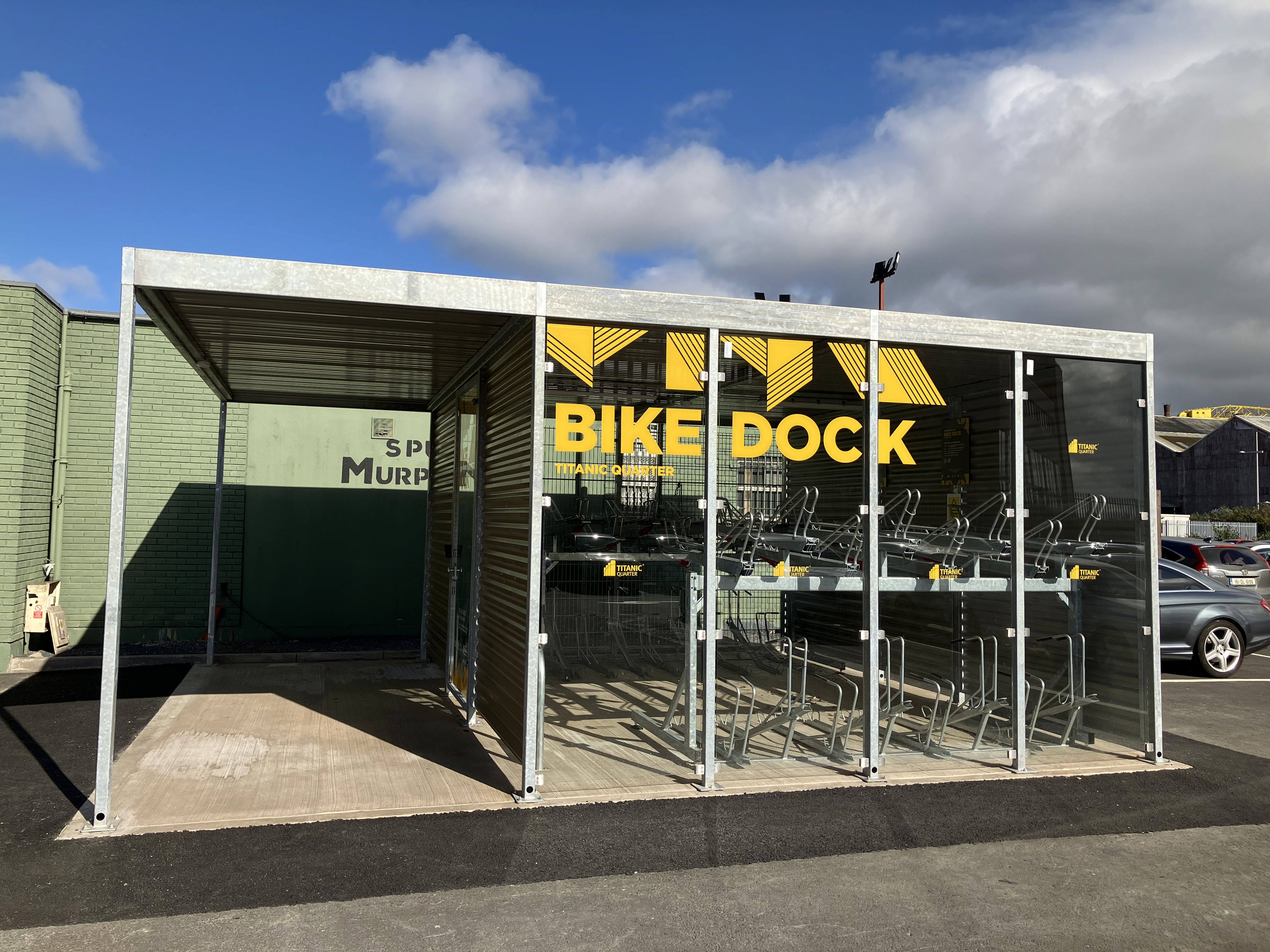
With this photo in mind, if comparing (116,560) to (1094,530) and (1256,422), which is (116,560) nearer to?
(1094,530)

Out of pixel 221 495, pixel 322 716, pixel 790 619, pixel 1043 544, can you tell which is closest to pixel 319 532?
pixel 221 495

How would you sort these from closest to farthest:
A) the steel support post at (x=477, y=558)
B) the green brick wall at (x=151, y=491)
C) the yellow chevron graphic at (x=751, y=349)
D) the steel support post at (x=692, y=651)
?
1. the yellow chevron graphic at (x=751, y=349)
2. the steel support post at (x=692, y=651)
3. the steel support post at (x=477, y=558)
4. the green brick wall at (x=151, y=491)

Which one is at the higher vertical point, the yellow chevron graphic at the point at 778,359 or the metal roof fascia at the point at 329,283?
the metal roof fascia at the point at 329,283

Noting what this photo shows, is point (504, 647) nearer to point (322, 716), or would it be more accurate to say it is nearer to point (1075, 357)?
point (322, 716)

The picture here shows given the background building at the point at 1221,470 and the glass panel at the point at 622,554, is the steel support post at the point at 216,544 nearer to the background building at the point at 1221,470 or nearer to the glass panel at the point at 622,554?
the glass panel at the point at 622,554

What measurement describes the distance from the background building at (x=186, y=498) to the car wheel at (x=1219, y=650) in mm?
8914

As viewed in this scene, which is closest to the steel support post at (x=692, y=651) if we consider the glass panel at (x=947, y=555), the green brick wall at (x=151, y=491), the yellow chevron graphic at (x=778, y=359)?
the glass panel at (x=947, y=555)

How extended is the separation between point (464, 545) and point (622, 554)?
56.9 inches

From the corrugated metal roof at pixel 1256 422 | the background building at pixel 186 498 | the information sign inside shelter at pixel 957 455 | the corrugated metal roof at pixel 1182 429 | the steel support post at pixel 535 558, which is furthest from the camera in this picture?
the corrugated metal roof at pixel 1182 429

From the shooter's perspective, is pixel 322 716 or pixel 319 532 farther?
pixel 319 532

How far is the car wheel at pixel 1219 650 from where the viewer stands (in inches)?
391

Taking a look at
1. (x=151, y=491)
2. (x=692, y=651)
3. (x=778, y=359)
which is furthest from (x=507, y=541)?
(x=151, y=491)

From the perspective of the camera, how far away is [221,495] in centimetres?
981

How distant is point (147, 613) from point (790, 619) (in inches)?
285
